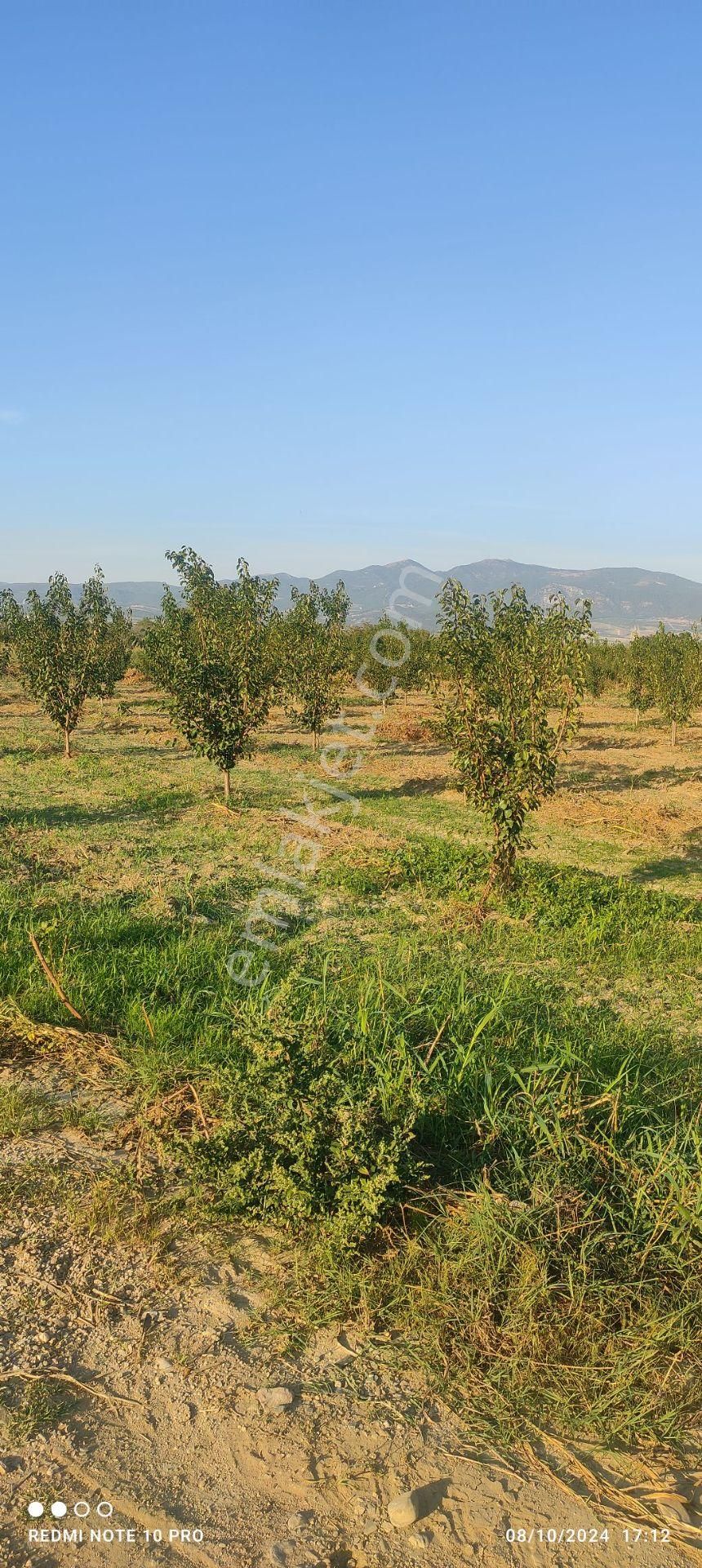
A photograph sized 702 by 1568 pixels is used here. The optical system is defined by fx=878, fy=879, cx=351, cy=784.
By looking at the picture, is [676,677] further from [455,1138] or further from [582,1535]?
[582,1535]

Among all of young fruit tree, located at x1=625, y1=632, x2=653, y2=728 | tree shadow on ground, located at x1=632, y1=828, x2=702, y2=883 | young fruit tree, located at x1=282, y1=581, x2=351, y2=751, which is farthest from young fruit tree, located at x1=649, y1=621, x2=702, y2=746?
tree shadow on ground, located at x1=632, y1=828, x2=702, y2=883

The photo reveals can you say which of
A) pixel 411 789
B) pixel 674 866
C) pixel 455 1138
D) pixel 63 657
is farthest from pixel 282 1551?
pixel 63 657

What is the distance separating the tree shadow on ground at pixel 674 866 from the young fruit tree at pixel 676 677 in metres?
11.0

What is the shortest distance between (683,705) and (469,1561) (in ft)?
71.9

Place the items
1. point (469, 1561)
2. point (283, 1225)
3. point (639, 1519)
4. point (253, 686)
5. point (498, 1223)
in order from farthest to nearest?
point (253, 686) → point (283, 1225) → point (498, 1223) → point (639, 1519) → point (469, 1561)

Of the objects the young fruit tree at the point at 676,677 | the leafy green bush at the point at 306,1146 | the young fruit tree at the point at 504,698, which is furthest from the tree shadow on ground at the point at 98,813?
the young fruit tree at the point at 676,677

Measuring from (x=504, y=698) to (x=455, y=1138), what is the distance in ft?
20.0

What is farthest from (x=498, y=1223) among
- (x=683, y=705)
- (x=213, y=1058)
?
(x=683, y=705)

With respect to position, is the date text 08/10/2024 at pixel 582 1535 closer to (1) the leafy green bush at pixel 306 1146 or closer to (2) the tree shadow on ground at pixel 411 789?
(1) the leafy green bush at pixel 306 1146

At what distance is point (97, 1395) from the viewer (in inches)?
90.3

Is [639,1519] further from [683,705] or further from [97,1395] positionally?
[683,705]

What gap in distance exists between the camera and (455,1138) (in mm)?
3201

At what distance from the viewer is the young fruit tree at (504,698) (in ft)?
28.0

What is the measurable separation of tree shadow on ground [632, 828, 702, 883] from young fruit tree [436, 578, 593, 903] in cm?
221
